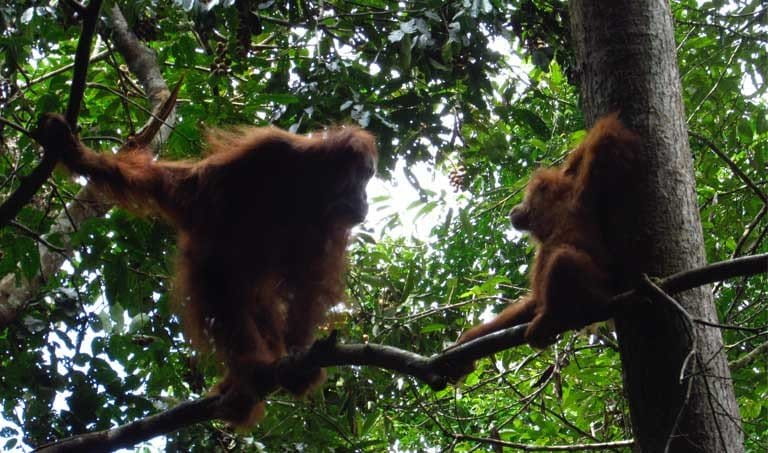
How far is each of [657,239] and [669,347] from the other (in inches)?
12.6

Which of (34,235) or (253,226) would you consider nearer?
(34,235)

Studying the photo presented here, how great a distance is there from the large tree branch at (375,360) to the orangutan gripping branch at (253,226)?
18 centimetres

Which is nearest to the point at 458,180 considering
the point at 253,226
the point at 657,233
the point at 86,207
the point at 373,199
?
the point at 373,199

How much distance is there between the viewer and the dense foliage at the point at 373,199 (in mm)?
3113

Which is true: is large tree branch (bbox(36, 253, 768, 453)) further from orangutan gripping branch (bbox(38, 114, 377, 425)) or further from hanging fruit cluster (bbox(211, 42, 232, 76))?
hanging fruit cluster (bbox(211, 42, 232, 76))

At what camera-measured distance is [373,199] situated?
15.2 feet

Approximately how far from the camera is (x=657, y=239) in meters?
2.21

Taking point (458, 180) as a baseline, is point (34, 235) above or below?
below

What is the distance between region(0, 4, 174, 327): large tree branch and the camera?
12.1 ft

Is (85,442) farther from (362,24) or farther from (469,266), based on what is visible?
(469,266)

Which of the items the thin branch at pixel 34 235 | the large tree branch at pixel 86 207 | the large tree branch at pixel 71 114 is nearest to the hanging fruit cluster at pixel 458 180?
the large tree branch at pixel 86 207

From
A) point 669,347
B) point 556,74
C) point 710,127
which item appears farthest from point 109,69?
point 669,347

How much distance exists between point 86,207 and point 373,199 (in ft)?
5.29

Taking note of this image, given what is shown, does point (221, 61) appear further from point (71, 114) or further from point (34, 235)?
point (71, 114)
